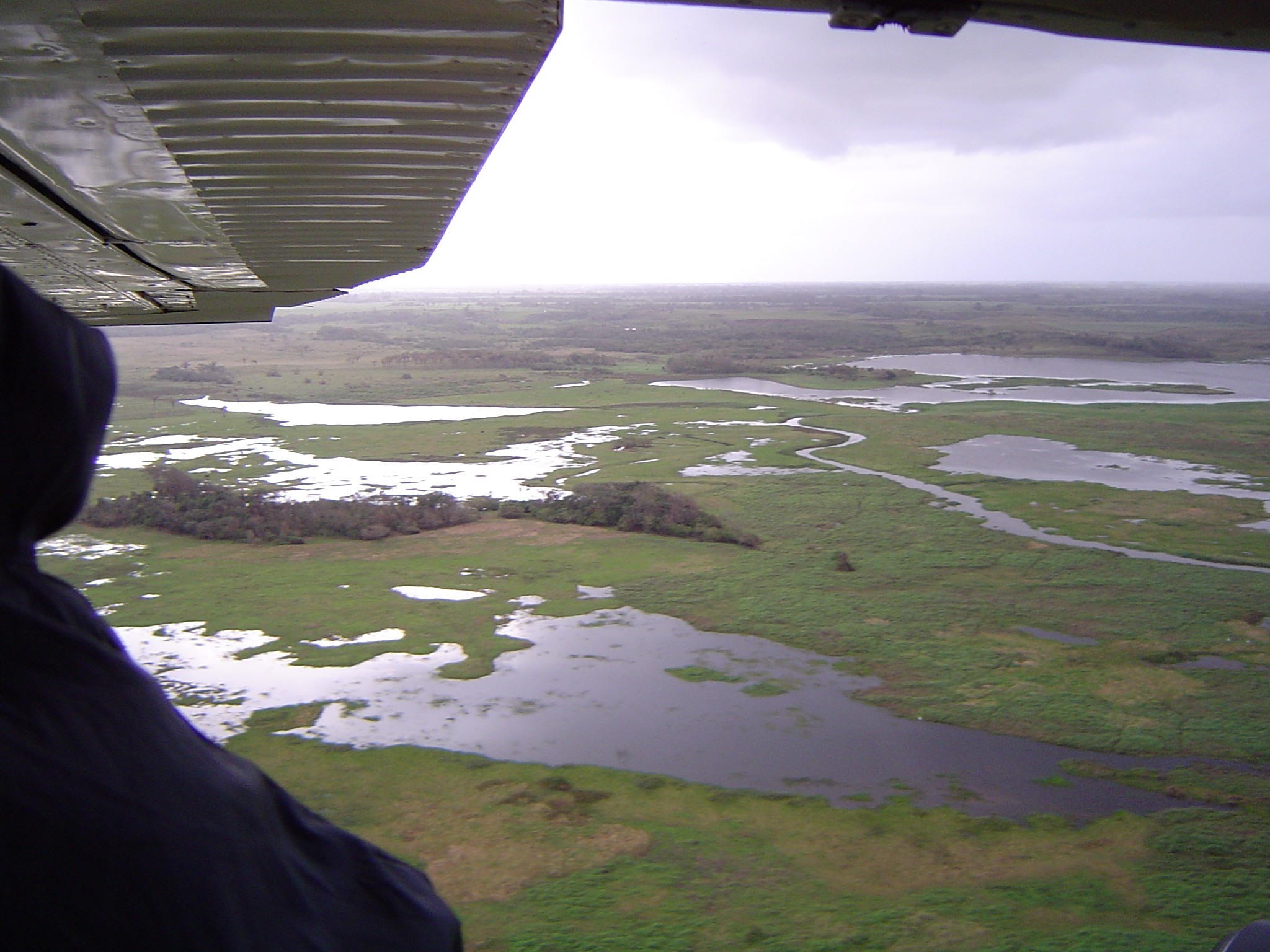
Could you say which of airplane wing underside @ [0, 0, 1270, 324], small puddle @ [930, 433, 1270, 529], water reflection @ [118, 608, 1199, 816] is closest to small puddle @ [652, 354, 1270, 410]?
small puddle @ [930, 433, 1270, 529]

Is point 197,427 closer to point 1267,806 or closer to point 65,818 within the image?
point 1267,806

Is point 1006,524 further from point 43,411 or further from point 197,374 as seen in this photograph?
point 197,374

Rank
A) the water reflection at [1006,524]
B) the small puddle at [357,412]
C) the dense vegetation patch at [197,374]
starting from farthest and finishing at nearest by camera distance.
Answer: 1. the dense vegetation patch at [197,374]
2. the small puddle at [357,412]
3. the water reflection at [1006,524]

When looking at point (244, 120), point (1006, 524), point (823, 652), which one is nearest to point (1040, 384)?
point (1006, 524)

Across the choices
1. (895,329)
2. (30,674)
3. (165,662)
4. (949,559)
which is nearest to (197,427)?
(165,662)

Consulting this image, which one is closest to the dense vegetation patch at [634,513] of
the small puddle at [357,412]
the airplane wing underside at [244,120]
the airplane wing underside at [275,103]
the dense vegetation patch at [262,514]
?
the dense vegetation patch at [262,514]

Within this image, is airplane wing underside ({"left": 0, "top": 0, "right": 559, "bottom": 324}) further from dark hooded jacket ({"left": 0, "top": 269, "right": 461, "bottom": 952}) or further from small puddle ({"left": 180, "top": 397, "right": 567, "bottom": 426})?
small puddle ({"left": 180, "top": 397, "right": 567, "bottom": 426})

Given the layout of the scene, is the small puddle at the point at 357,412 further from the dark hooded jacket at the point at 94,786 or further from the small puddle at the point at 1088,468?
the dark hooded jacket at the point at 94,786
